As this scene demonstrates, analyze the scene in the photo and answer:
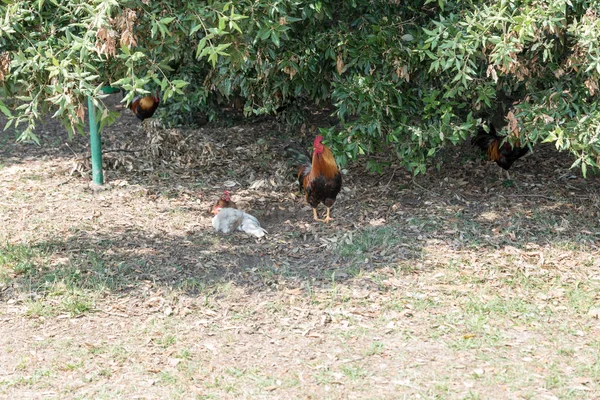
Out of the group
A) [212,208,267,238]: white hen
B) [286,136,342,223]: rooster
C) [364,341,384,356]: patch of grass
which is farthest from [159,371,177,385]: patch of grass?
[286,136,342,223]: rooster

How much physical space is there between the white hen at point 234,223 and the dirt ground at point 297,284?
3.8 inches

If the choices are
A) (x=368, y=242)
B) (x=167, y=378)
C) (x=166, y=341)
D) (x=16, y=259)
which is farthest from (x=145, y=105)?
(x=167, y=378)

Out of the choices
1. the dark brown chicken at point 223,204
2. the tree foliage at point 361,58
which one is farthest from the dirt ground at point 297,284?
the tree foliage at point 361,58

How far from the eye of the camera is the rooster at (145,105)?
9117 mm

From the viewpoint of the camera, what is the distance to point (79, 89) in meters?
4.40

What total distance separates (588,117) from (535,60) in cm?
63

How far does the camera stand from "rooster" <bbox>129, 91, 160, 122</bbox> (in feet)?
29.9

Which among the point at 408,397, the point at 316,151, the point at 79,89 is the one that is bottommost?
the point at 408,397

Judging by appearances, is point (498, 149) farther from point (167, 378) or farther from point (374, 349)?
→ point (167, 378)

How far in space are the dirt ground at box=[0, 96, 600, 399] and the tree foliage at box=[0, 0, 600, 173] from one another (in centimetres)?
80

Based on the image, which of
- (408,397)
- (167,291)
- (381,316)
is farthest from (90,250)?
(408,397)

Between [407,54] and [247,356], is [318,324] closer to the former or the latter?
[247,356]

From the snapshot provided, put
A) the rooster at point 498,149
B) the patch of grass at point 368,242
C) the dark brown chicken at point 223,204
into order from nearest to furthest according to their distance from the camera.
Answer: the patch of grass at point 368,242 → the dark brown chicken at point 223,204 → the rooster at point 498,149

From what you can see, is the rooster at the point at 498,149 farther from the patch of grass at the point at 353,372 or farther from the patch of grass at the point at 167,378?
the patch of grass at the point at 167,378
